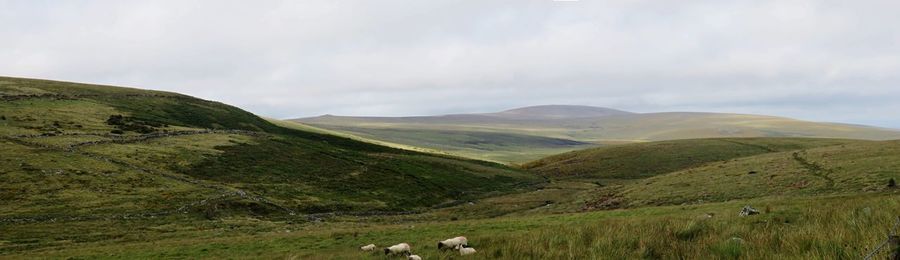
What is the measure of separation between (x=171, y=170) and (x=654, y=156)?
302ft

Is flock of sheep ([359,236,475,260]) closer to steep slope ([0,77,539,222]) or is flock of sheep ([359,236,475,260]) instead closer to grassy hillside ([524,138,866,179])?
steep slope ([0,77,539,222])

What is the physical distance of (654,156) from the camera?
108500mm

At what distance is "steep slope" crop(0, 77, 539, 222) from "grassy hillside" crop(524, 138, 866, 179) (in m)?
13.1

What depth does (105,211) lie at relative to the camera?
Answer: 48.1 m

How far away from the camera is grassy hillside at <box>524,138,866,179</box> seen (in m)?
99.4

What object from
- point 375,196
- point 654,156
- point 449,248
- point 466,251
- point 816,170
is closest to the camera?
point 466,251

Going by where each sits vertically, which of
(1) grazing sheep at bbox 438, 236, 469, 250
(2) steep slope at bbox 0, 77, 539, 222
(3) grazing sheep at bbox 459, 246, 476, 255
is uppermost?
(3) grazing sheep at bbox 459, 246, 476, 255

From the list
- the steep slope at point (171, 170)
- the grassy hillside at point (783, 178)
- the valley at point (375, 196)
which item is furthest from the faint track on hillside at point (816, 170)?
the steep slope at point (171, 170)

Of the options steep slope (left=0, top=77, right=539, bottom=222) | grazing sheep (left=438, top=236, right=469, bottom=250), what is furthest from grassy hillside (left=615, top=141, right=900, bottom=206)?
grazing sheep (left=438, top=236, right=469, bottom=250)

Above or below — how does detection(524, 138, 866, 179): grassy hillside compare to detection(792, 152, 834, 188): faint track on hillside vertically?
below

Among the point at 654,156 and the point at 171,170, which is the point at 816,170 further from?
the point at 171,170

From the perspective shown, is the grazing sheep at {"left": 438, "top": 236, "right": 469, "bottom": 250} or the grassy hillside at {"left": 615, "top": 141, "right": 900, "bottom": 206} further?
the grassy hillside at {"left": 615, "top": 141, "right": 900, "bottom": 206}

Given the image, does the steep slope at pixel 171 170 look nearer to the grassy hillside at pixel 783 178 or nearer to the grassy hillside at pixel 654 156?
the grassy hillside at pixel 654 156

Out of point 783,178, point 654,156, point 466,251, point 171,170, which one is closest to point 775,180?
point 783,178
